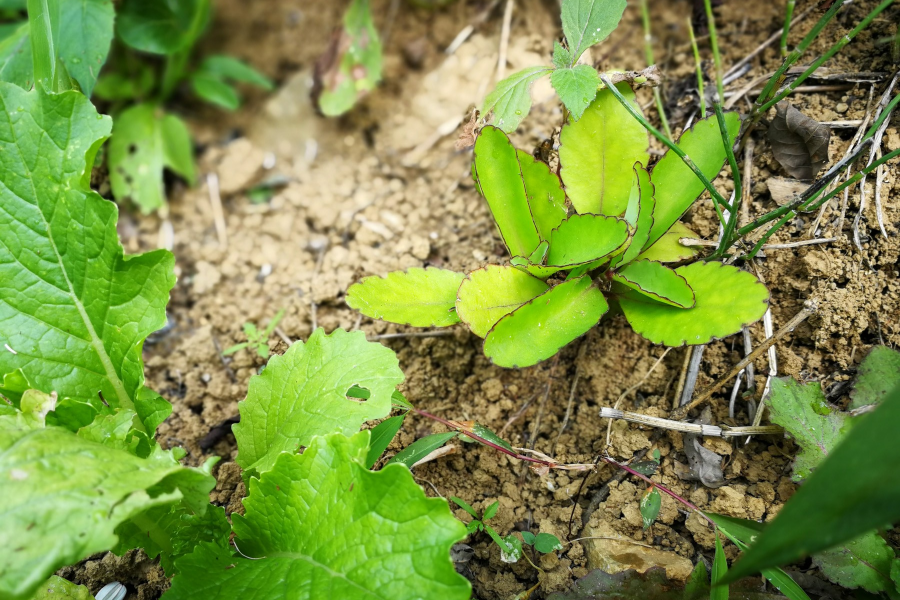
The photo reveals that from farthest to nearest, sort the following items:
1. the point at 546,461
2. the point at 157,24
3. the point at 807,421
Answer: the point at 157,24 → the point at 546,461 → the point at 807,421

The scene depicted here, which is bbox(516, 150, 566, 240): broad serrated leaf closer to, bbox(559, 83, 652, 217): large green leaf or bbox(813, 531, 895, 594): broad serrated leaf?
bbox(559, 83, 652, 217): large green leaf

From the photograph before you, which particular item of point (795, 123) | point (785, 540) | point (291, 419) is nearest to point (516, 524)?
point (291, 419)

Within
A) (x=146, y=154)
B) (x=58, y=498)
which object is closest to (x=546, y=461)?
(x=58, y=498)

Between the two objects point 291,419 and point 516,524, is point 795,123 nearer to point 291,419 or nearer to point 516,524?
point 516,524

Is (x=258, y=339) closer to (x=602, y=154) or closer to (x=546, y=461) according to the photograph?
(x=546, y=461)

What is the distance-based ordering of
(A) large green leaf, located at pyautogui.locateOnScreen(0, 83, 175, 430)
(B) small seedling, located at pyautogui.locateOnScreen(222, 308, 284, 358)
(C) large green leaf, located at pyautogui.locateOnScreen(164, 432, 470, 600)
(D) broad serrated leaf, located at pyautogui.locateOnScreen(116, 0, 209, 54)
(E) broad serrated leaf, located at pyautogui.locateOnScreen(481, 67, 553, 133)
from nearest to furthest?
1. (C) large green leaf, located at pyautogui.locateOnScreen(164, 432, 470, 600)
2. (A) large green leaf, located at pyautogui.locateOnScreen(0, 83, 175, 430)
3. (E) broad serrated leaf, located at pyautogui.locateOnScreen(481, 67, 553, 133)
4. (B) small seedling, located at pyautogui.locateOnScreen(222, 308, 284, 358)
5. (D) broad serrated leaf, located at pyautogui.locateOnScreen(116, 0, 209, 54)

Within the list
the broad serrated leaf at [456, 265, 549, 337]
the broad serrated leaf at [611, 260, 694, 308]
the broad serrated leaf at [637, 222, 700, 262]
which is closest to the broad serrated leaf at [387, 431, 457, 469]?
the broad serrated leaf at [456, 265, 549, 337]
